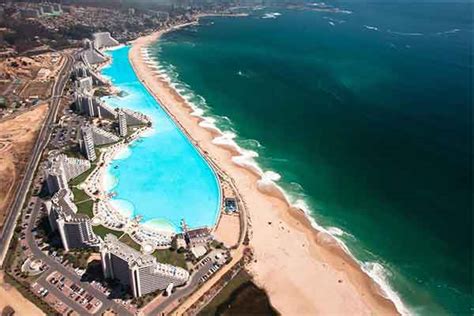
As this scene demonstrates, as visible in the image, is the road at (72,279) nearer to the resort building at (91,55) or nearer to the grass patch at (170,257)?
the grass patch at (170,257)

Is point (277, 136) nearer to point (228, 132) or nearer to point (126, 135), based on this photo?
point (228, 132)

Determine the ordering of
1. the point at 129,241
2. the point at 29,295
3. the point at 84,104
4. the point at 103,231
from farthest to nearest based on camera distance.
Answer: the point at 84,104, the point at 103,231, the point at 129,241, the point at 29,295

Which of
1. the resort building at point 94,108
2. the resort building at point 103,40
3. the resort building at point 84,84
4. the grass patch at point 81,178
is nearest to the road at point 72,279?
the grass patch at point 81,178

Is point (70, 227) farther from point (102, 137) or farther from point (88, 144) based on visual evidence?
point (102, 137)

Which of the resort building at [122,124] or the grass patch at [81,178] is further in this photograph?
the resort building at [122,124]

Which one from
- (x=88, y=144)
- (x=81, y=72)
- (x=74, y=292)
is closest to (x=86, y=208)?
(x=88, y=144)

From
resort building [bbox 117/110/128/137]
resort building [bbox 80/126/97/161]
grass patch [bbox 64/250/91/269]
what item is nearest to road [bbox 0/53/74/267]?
grass patch [bbox 64/250/91/269]
